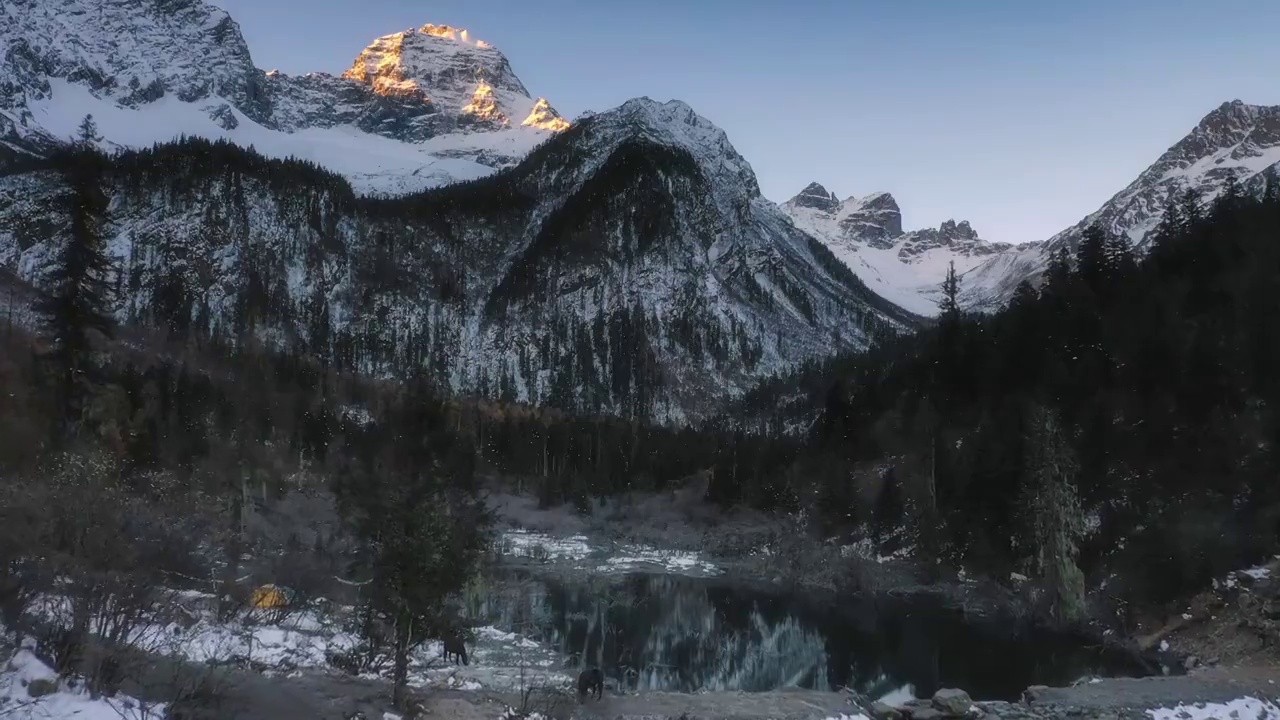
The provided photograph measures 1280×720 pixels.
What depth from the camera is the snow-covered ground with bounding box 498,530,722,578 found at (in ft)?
241

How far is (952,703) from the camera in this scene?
72.8ft

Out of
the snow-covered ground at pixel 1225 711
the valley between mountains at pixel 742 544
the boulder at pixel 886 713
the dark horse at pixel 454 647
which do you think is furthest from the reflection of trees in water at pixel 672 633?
the snow-covered ground at pixel 1225 711

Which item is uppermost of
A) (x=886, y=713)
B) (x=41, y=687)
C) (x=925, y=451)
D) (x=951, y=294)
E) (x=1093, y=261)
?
(x=1093, y=261)

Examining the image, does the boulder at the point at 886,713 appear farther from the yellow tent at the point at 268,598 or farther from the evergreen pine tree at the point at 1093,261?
the evergreen pine tree at the point at 1093,261

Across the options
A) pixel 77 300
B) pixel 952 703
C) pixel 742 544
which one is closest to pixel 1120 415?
pixel 952 703

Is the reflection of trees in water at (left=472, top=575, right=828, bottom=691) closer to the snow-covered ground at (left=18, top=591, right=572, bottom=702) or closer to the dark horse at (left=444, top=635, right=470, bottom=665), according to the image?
the snow-covered ground at (left=18, top=591, right=572, bottom=702)

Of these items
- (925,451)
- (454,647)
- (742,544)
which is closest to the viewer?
(454,647)

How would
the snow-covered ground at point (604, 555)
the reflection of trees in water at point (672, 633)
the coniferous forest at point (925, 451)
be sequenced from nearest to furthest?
the coniferous forest at point (925, 451)
the reflection of trees in water at point (672, 633)
the snow-covered ground at point (604, 555)

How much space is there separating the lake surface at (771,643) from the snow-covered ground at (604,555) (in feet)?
45.7

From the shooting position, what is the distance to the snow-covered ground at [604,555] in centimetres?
7338

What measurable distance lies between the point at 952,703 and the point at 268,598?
Answer: 23231 millimetres

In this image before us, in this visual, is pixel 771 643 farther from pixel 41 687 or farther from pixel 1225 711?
pixel 41 687

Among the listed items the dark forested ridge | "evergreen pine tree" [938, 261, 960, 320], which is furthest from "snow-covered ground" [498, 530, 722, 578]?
"evergreen pine tree" [938, 261, 960, 320]

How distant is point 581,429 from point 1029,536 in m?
107
